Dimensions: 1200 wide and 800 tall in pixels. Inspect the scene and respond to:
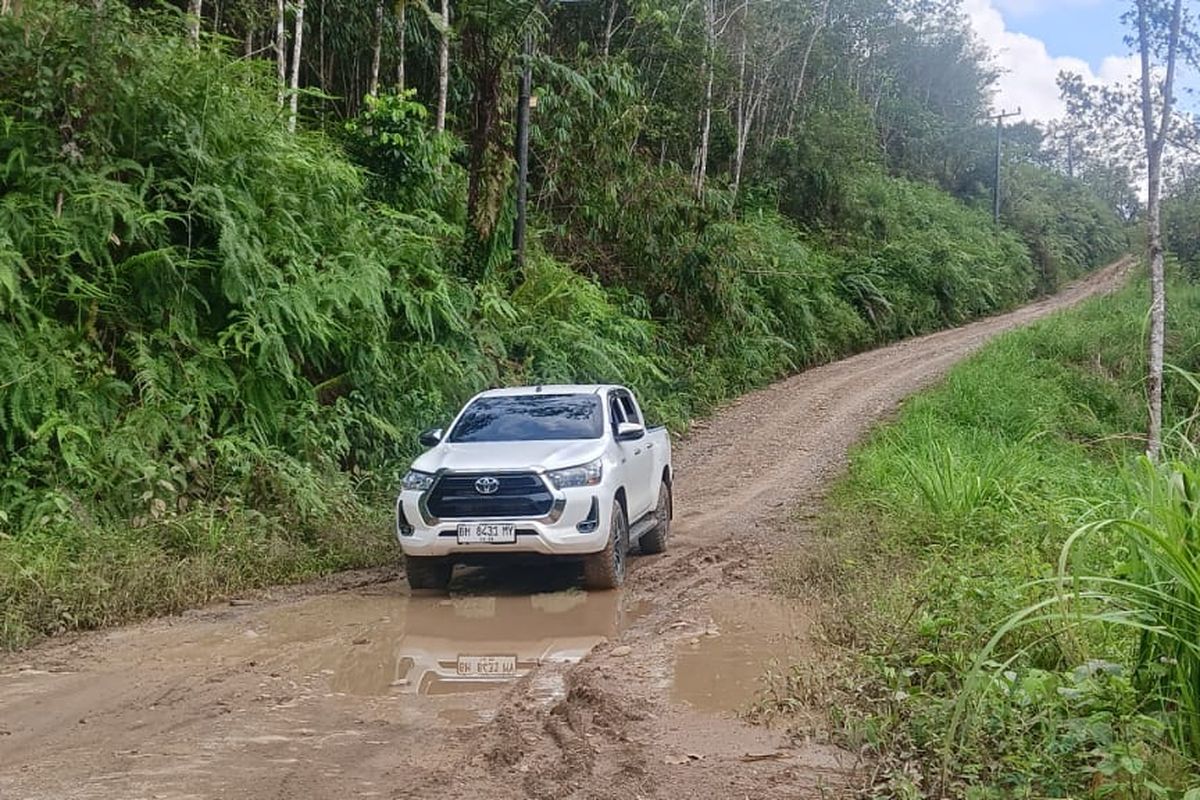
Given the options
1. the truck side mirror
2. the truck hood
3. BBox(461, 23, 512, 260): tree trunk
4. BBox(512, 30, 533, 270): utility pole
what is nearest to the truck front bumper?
the truck hood

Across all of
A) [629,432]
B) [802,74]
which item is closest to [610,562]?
[629,432]

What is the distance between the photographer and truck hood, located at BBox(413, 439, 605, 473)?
332 inches

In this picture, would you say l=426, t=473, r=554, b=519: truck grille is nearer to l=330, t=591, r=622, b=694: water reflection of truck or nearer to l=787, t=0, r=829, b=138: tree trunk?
l=330, t=591, r=622, b=694: water reflection of truck

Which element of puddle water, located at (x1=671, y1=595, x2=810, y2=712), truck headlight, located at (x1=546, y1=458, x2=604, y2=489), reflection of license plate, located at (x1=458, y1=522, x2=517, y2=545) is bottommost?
puddle water, located at (x1=671, y1=595, x2=810, y2=712)

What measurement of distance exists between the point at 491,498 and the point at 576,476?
2.34ft

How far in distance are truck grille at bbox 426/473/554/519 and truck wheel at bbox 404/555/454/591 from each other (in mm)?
492

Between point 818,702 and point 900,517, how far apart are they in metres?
4.92

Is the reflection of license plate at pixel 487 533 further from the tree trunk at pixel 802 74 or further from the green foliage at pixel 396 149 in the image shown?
the tree trunk at pixel 802 74

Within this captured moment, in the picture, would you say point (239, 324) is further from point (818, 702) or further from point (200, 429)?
point (818, 702)

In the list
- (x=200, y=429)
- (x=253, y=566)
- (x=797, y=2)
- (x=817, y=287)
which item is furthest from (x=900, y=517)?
(x=797, y=2)

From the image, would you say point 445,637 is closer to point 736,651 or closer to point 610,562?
point 610,562

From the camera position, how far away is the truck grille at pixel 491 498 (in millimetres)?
8281

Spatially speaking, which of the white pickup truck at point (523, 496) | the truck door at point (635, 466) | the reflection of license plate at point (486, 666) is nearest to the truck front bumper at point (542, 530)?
the white pickup truck at point (523, 496)

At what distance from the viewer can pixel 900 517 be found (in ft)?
32.7
